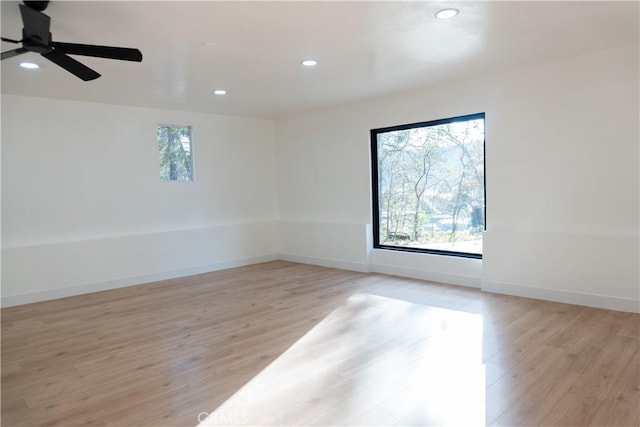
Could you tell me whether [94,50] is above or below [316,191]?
above

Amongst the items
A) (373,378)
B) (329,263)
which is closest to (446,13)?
(373,378)

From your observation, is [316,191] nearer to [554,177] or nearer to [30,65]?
[554,177]

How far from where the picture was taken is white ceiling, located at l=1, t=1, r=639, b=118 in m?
2.85

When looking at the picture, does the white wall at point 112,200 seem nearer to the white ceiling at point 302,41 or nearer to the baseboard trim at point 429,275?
the white ceiling at point 302,41

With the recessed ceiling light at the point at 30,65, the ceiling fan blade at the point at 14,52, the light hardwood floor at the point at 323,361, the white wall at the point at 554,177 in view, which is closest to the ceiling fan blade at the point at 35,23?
the ceiling fan blade at the point at 14,52

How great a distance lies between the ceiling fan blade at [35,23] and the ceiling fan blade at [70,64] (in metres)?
0.17

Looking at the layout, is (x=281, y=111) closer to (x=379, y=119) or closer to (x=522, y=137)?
(x=379, y=119)

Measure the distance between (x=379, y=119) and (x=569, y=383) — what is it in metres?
4.18

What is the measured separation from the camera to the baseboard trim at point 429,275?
203 inches

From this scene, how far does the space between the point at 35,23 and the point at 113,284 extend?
3931 mm

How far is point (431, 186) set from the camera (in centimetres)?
563

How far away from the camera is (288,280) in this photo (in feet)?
19.3

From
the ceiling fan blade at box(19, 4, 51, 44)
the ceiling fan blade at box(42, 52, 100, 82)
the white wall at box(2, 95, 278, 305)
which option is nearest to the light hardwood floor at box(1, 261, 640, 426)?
the white wall at box(2, 95, 278, 305)

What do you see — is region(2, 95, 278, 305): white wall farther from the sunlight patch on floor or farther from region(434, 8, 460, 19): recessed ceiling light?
region(434, 8, 460, 19): recessed ceiling light
